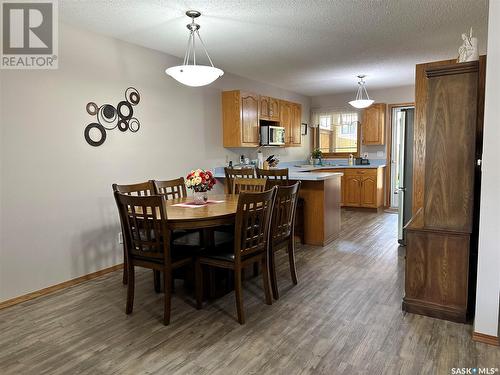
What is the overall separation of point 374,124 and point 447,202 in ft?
16.1

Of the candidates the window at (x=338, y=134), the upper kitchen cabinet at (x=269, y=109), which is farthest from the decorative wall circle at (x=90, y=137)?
the window at (x=338, y=134)

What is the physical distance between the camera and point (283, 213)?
3.08 m

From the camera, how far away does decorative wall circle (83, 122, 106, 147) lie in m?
3.53

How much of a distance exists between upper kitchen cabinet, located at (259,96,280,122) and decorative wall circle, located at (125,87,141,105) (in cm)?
220

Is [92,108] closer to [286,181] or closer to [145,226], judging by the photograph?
[145,226]

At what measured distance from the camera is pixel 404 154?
14.4 ft

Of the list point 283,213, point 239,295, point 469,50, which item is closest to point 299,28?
point 469,50

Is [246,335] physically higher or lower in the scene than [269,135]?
lower

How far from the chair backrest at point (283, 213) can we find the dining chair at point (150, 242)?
0.75 meters

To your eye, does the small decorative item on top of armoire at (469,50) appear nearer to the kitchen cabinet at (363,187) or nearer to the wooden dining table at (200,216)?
the wooden dining table at (200,216)

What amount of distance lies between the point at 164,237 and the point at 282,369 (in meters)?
1.12

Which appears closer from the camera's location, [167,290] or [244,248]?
[167,290]

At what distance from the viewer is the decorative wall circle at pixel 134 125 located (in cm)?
397

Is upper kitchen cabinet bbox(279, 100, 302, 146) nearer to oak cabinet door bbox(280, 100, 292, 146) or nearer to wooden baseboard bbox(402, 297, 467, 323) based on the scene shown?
oak cabinet door bbox(280, 100, 292, 146)
